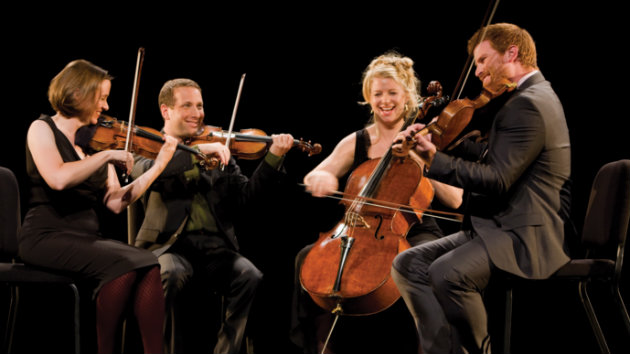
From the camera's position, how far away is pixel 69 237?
1959 millimetres

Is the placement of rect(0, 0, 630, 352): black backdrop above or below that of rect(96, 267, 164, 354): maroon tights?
above

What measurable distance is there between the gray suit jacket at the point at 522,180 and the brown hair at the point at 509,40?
0.15 metres

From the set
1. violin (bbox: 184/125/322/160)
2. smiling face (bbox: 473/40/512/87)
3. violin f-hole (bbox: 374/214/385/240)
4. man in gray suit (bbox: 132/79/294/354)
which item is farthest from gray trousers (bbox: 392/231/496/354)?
violin (bbox: 184/125/322/160)

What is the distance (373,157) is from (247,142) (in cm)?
62

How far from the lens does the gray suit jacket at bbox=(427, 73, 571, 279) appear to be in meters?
1.68

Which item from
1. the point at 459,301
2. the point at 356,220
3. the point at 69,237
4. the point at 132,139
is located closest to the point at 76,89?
the point at 132,139

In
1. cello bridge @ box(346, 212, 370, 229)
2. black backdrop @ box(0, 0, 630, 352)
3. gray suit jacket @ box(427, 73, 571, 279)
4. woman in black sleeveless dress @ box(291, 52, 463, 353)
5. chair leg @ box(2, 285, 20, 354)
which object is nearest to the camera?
gray suit jacket @ box(427, 73, 571, 279)

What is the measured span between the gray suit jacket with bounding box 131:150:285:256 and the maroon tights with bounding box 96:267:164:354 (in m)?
0.34

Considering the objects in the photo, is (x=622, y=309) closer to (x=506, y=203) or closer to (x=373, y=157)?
(x=506, y=203)

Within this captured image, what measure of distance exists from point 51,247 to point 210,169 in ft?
2.49

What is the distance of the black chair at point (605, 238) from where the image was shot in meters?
1.77

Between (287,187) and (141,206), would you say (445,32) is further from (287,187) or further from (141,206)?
(141,206)

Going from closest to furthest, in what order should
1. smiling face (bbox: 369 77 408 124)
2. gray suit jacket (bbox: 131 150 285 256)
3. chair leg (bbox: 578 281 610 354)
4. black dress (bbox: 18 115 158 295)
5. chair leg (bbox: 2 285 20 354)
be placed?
1. chair leg (bbox: 578 281 610 354)
2. black dress (bbox: 18 115 158 295)
3. chair leg (bbox: 2 285 20 354)
4. gray suit jacket (bbox: 131 150 285 256)
5. smiling face (bbox: 369 77 408 124)

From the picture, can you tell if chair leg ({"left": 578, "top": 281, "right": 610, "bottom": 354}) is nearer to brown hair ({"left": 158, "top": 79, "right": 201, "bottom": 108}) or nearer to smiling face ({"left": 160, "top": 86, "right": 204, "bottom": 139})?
smiling face ({"left": 160, "top": 86, "right": 204, "bottom": 139})
